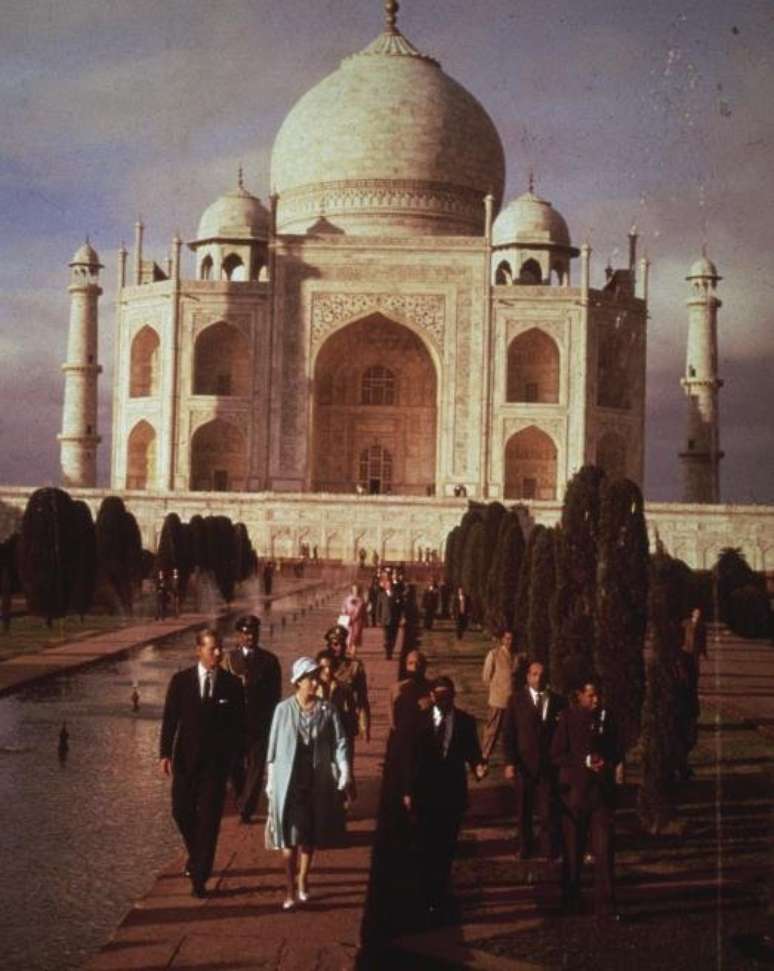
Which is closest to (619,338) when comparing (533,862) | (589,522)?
(589,522)

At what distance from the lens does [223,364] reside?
34219 millimetres

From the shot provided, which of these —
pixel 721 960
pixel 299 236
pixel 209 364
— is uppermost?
pixel 299 236

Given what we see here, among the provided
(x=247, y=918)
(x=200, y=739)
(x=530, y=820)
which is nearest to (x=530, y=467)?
(x=530, y=820)

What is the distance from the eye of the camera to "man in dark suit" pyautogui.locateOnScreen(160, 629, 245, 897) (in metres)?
5.16

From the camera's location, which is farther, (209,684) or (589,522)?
(589,522)

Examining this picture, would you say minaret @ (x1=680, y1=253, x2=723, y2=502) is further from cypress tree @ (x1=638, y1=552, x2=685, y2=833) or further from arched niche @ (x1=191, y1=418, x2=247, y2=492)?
cypress tree @ (x1=638, y1=552, x2=685, y2=833)

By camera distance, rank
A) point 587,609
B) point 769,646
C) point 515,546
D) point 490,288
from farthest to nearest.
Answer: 1. point 490,288
2. point 769,646
3. point 515,546
4. point 587,609

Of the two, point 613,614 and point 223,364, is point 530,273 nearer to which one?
point 223,364

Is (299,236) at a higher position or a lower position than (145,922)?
higher

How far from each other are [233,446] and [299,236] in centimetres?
450

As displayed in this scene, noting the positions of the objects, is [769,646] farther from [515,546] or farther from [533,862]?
[533,862]

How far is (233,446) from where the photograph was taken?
1336 inches

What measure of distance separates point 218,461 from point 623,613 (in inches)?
1062

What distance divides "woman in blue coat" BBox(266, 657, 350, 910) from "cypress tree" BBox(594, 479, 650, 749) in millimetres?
2420
